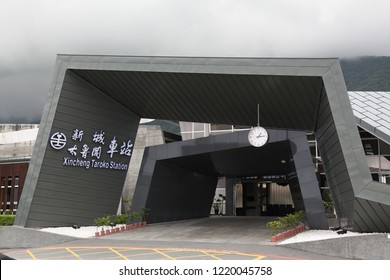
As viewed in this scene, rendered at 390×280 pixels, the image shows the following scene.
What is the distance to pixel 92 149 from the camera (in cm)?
2561

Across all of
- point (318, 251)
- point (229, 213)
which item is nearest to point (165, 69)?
point (318, 251)

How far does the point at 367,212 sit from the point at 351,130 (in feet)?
10.6

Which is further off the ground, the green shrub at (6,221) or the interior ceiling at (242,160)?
the interior ceiling at (242,160)

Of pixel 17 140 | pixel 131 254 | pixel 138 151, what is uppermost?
pixel 17 140

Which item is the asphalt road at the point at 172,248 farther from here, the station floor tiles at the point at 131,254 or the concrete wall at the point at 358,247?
the concrete wall at the point at 358,247

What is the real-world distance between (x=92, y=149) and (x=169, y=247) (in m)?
9.57

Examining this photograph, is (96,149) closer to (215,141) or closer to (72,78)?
(72,78)

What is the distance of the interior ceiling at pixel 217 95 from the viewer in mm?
20234

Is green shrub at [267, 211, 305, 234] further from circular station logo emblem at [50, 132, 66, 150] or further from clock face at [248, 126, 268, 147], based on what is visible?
circular station logo emblem at [50, 132, 66, 150]

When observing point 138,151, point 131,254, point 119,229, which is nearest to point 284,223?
point 131,254

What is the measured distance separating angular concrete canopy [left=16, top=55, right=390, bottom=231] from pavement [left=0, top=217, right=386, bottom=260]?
2508mm

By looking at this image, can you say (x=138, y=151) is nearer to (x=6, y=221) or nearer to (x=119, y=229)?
(x=119, y=229)

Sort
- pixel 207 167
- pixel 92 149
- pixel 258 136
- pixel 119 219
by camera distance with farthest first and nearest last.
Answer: pixel 207 167 < pixel 119 219 < pixel 92 149 < pixel 258 136

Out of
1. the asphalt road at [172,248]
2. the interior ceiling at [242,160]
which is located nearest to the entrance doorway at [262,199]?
the interior ceiling at [242,160]
